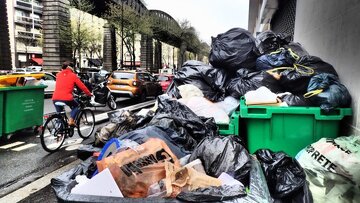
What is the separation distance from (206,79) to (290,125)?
2.00 metres

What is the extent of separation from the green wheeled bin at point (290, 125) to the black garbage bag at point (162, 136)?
3.22ft

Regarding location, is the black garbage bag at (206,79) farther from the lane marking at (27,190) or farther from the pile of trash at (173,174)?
the lane marking at (27,190)

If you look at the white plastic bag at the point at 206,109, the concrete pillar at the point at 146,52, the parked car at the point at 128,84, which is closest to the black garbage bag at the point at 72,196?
the white plastic bag at the point at 206,109

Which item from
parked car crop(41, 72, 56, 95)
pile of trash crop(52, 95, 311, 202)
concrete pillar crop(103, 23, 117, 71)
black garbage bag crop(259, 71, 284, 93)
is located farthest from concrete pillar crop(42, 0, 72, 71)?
pile of trash crop(52, 95, 311, 202)

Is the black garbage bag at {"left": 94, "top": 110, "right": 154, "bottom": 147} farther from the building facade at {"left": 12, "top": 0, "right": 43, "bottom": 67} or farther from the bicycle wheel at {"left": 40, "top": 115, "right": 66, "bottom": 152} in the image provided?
the building facade at {"left": 12, "top": 0, "right": 43, "bottom": 67}

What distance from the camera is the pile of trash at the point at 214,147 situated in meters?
1.69

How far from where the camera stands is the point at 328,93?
3.50 m

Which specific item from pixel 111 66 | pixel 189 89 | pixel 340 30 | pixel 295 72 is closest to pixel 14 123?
pixel 189 89

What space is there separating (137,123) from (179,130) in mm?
750

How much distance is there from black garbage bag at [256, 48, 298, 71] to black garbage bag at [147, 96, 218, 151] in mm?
1591

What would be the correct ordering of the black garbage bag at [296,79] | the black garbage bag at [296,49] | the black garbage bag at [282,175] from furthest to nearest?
the black garbage bag at [296,49] → the black garbage bag at [296,79] → the black garbage bag at [282,175]

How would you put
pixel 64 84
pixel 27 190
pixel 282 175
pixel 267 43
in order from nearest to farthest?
1. pixel 282 175
2. pixel 27 190
3. pixel 267 43
4. pixel 64 84

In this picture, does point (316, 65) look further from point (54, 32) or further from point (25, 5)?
point (25, 5)

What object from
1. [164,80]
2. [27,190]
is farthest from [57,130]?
[164,80]
